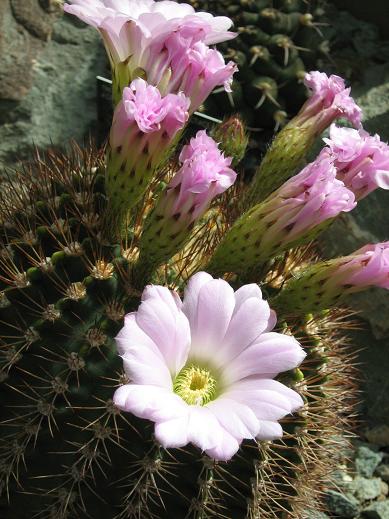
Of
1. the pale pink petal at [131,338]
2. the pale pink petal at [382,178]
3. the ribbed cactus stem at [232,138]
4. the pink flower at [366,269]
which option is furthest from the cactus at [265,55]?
the pale pink petal at [131,338]

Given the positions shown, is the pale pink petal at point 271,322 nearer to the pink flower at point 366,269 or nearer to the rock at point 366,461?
the pink flower at point 366,269

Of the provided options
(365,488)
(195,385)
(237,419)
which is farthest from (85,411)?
(365,488)

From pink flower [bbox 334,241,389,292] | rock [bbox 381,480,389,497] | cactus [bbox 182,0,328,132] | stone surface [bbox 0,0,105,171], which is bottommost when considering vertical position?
rock [bbox 381,480,389,497]

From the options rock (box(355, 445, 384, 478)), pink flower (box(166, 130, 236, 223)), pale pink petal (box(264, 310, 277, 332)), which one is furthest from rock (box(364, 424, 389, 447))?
pink flower (box(166, 130, 236, 223))

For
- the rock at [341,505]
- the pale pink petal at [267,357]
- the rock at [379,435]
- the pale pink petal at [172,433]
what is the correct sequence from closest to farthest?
the pale pink petal at [172,433] → the pale pink petal at [267,357] → the rock at [341,505] → the rock at [379,435]

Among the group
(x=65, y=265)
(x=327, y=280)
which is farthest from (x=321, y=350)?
(x=65, y=265)

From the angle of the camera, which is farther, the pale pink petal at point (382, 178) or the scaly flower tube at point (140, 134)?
the pale pink petal at point (382, 178)

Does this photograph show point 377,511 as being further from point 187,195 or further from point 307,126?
point 187,195

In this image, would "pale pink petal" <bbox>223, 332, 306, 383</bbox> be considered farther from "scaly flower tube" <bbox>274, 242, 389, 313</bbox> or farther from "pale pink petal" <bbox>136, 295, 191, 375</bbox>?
"scaly flower tube" <bbox>274, 242, 389, 313</bbox>
